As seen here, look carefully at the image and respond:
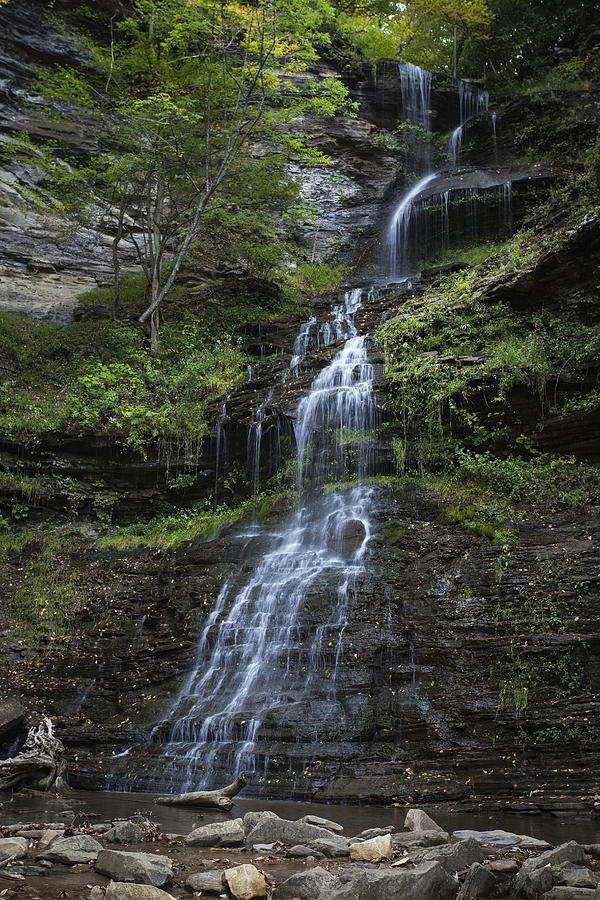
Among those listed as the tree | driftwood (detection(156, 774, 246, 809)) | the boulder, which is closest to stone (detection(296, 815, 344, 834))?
driftwood (detection(156, 774, 246, 809))

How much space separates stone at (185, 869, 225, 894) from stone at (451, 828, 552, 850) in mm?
1803

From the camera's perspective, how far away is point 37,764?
7.61 m

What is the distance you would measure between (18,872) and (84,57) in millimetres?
22944

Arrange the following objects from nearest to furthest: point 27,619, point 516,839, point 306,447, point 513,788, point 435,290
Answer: point 516,839
point 513,788
point 27,619
point 306,447
point 435,290

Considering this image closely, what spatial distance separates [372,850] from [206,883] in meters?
1.31

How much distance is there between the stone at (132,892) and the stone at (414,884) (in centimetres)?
112

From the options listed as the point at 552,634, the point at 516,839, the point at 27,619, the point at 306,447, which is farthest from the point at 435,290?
the point at 516,839

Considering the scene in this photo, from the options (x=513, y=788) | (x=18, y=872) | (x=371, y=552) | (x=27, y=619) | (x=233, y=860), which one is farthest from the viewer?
(x=27, y=619)

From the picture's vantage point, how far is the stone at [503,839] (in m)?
4.87

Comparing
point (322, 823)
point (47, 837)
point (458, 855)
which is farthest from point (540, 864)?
point (47, 837)

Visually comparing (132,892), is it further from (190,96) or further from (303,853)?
(190,96)

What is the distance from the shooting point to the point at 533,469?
1131 centimetres

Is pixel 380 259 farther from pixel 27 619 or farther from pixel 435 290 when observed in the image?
pixel 27 619

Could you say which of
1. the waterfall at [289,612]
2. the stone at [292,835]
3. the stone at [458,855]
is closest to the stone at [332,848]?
the stone at [292,835]
